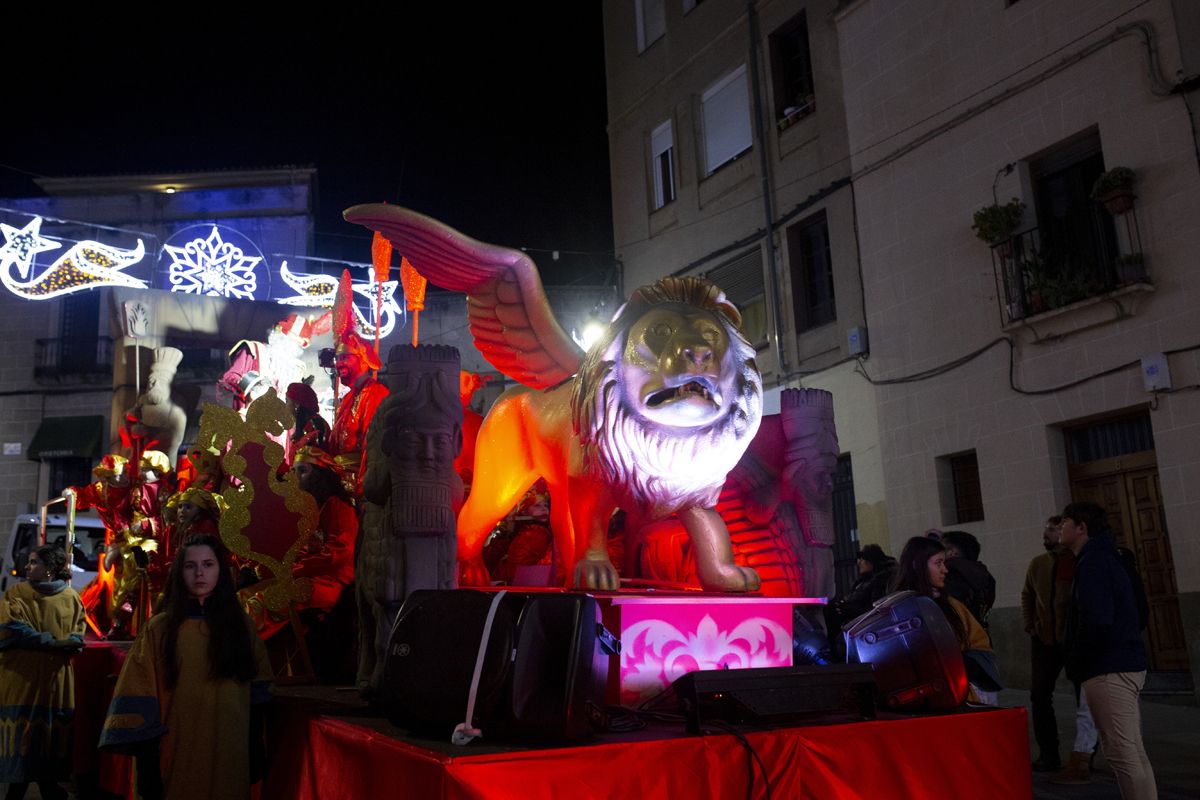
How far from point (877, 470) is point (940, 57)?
4.20m

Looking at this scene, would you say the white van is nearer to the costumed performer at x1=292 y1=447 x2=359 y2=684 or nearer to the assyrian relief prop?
the costumed performer at x1=292 y1=447 x2=359 y2=684

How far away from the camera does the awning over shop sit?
1592 cm

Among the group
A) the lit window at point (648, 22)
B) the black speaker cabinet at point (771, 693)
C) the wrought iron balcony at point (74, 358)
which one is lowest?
the black speaker cabinet at point (771, 693)

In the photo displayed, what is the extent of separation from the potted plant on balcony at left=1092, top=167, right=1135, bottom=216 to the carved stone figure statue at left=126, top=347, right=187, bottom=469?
7.44 metres

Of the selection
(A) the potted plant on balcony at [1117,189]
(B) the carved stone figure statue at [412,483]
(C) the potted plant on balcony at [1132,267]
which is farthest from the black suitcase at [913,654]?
(A) the potted plant on balcony at [1117,189]

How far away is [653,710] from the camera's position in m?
2.99

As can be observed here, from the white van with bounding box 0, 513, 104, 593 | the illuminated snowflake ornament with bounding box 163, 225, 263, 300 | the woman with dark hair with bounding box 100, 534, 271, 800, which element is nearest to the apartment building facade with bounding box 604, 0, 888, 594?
the illuminated snowflake ornament with bounding box 163, 225, 263, 300

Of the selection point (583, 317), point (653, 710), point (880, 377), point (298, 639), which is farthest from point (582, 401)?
point (583, 317)

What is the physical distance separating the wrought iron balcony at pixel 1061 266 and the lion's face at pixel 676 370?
5.64 metres

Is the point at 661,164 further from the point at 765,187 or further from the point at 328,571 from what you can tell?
the point at 328,571

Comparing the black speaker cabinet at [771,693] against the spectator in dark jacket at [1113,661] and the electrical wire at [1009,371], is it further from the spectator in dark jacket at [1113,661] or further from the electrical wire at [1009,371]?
the electrical wire at [1009,371]

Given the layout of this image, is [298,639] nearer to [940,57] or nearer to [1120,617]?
[1120,617]

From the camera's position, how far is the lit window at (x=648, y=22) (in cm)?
1396

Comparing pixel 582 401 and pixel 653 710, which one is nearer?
pixel 653 710
